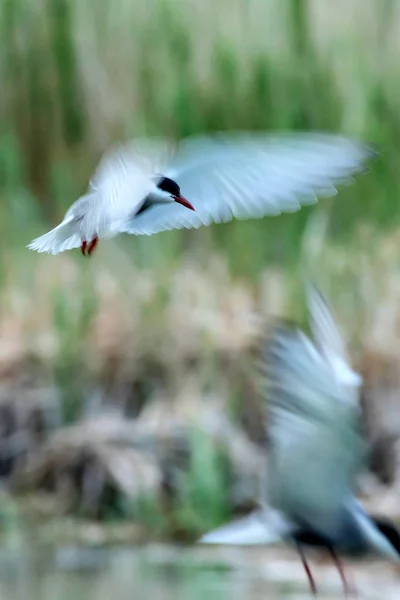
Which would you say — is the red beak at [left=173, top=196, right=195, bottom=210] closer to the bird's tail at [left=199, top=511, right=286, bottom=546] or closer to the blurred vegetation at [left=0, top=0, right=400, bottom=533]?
the bird's tail at [left=199, top=511, right=286, bottom=546]

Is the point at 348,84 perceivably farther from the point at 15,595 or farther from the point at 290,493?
the point at 290,493

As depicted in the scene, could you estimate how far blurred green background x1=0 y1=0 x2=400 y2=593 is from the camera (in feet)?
5.65

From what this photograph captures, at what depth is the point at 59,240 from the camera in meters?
0.48

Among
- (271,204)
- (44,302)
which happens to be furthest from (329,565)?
(271,204)

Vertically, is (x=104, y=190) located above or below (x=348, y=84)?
above

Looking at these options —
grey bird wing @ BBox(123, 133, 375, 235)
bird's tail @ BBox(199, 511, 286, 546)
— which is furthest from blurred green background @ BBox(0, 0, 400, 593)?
grey bird wing @ BBox(123, 133, 375, 235)

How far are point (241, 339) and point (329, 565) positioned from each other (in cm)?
42

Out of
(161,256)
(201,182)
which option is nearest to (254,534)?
(201,182)

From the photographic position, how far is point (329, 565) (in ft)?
4.85

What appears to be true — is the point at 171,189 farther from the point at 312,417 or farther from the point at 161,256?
the point at 161,256

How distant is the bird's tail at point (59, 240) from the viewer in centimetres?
46

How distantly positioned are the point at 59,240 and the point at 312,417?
0.18m

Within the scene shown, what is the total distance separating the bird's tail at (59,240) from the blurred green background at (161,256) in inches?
47.6

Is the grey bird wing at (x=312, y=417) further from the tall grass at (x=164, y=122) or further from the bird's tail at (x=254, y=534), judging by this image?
the tall grass at (x=164, y=122)
